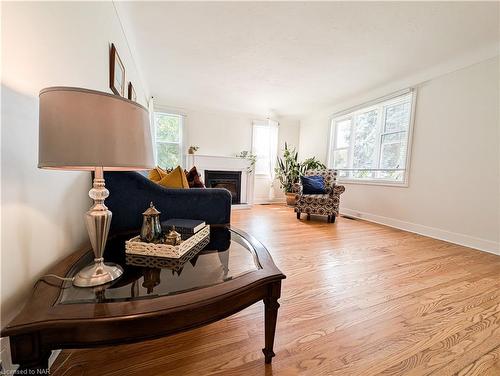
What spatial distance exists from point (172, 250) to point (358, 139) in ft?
14.4

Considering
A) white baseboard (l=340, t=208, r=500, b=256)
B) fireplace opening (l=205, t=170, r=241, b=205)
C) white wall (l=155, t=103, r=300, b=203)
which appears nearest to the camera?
white baseboard (l=340, t=208, r=500, b=256)

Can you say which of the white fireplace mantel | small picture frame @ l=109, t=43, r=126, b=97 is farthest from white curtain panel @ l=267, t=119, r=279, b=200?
small picture frame @ l=109, t=43, r=126, b=97

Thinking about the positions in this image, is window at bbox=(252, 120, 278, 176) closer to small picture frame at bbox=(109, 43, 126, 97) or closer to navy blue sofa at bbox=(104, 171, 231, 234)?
small picture frame at bbox=(109, 43, 126, 97)

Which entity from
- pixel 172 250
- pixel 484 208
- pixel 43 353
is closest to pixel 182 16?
pixel 172 250

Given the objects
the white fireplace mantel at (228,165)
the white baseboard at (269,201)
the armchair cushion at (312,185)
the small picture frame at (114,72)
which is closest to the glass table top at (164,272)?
the small picture frame at (114,72)

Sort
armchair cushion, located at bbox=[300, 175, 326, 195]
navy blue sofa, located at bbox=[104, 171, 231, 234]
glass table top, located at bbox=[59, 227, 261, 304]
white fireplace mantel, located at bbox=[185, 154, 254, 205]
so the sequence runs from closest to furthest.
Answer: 1. glass table top, located at bbox=[59, 227, 261, 304]
2. navy blue sofa, located at bbox=[104, 171, 231, 234]
3. armchair cushion, located at bbox=[300, 175, 326, 195]
4. white fireplace mantel, located at bbox=[185, 154, 254, 205]

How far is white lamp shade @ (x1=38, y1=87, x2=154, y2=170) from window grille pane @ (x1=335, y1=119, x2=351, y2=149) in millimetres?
4631

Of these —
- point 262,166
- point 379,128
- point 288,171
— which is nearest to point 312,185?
point 379,128

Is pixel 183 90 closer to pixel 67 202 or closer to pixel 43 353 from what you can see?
pixel 67 202

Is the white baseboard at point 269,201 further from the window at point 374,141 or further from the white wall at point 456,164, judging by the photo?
the white wall at point 456,164

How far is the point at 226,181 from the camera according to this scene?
4934mm

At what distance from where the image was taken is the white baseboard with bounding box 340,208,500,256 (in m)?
2.52

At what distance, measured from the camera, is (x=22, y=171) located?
0.75 m

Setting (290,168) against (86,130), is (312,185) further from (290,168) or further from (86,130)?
(86,130)
